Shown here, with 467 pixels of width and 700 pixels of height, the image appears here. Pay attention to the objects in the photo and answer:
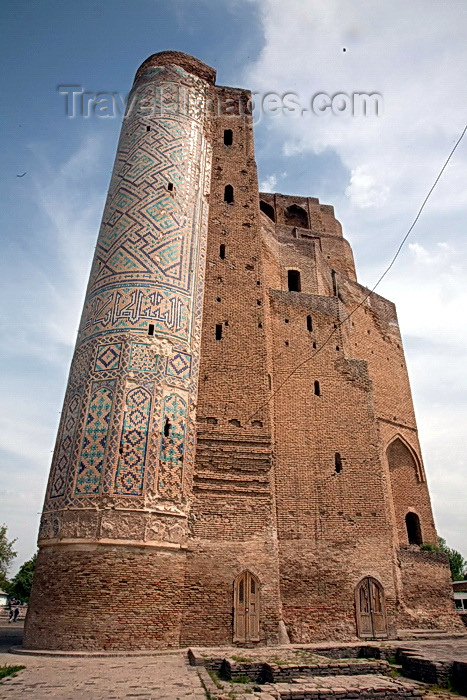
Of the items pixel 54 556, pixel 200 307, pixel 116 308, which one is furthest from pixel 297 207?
pixel 54 556

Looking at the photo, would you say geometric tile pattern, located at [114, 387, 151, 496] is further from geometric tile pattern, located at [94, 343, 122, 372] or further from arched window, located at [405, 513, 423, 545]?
arched window, located at [405, 513, 423, 545]

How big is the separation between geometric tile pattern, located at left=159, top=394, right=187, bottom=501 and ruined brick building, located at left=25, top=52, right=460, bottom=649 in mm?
31

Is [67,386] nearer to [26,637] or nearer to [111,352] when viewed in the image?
[111,352]

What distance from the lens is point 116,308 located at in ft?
38.0

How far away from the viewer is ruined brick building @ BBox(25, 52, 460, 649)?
9398 mm

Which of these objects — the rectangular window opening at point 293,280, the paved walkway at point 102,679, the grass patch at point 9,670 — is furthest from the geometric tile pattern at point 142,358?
the rectangular window opening at point 293,280

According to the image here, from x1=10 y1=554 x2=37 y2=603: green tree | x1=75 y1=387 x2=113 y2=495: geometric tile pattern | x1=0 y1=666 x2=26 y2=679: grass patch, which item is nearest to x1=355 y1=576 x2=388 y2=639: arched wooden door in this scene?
x1=75 y1=387 x2=113 y2=495: geometric tile pattern

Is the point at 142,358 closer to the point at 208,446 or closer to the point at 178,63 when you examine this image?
the point at 208,446

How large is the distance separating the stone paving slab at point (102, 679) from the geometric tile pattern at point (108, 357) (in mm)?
5342

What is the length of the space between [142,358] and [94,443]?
6.71 ft

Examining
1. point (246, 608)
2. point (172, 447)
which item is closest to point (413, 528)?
point (246, 608)

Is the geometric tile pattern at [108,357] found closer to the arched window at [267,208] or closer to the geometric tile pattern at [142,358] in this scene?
the geometric tile pattern at [142,358]

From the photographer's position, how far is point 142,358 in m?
11.0

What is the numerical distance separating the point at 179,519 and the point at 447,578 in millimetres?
8138
